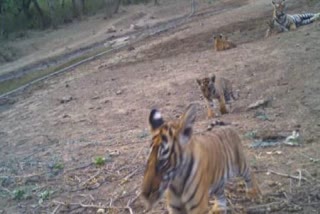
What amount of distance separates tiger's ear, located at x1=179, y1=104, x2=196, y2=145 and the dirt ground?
1.51 metres

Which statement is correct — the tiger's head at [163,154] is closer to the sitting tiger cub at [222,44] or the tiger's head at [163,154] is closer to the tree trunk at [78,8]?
the sitting tiger cub at [222,44]

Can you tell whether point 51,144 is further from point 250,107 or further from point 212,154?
Answer: point 212,154

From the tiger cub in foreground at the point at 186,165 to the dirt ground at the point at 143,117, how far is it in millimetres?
674

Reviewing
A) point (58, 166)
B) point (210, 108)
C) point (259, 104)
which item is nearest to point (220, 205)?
point (58, 166)

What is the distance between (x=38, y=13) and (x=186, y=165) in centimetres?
2684

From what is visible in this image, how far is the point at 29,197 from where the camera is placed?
20.5 ft

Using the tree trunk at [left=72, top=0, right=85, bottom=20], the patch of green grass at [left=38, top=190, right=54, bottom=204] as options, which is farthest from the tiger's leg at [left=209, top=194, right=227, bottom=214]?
the tree trunk at [left=72, top=0, right=85, bottom=20]

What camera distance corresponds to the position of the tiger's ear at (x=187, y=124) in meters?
3.76

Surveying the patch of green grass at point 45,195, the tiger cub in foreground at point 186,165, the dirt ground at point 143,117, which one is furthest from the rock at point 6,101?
the tiger cub in foreground at point 186,165

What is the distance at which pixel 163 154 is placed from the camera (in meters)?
3.67

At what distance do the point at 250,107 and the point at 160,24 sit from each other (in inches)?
611

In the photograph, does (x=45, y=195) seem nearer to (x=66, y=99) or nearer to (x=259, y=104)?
(x=259, y=104)

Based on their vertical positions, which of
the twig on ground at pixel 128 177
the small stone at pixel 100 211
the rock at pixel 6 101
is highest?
the small stone at pixel 100 211

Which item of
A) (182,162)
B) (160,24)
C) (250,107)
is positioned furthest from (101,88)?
(160,24)
